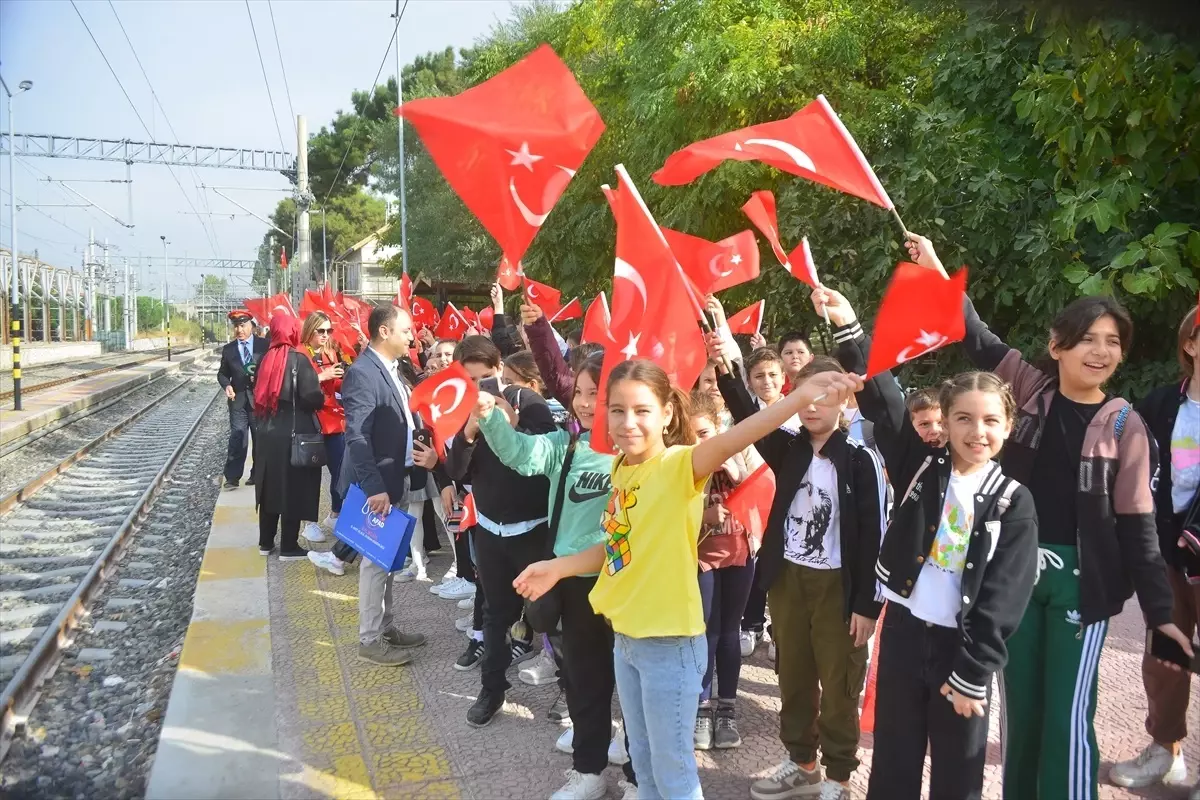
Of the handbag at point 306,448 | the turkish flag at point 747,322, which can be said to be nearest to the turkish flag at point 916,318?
the turkish flag at point 747,322

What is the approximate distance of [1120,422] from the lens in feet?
9.09

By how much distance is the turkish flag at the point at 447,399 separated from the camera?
3.26 m

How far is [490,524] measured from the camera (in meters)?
3.87

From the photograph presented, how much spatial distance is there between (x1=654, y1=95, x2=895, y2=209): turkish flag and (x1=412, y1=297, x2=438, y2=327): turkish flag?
8035 millimetres

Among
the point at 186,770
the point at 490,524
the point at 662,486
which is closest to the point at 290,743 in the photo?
the point at 186,770

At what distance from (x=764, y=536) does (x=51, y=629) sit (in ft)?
14.5

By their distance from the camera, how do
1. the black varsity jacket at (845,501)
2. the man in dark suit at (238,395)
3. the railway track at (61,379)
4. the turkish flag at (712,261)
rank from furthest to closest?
1. the railway track at (61,379)
2. the man in dark suit at (238,395)
3. the turkish flag at (712,261)
4. the black varsity jacket at (845,501)

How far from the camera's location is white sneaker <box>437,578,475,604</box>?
572 cm

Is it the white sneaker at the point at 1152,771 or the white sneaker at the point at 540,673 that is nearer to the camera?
the white sneaker at the point at 1152,771

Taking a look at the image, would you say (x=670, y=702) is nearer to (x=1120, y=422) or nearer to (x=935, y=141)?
(x=1120, y=422)

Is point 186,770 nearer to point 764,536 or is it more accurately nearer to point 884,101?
point 764,536

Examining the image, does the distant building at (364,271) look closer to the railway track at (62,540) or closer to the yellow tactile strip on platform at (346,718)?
the railway track at (62,540)

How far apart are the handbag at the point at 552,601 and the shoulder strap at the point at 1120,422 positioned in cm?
180

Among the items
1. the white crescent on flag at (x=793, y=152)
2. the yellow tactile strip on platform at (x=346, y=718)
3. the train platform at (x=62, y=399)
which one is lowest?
the yellow tactile strip on platform at (x=346, y=718)
